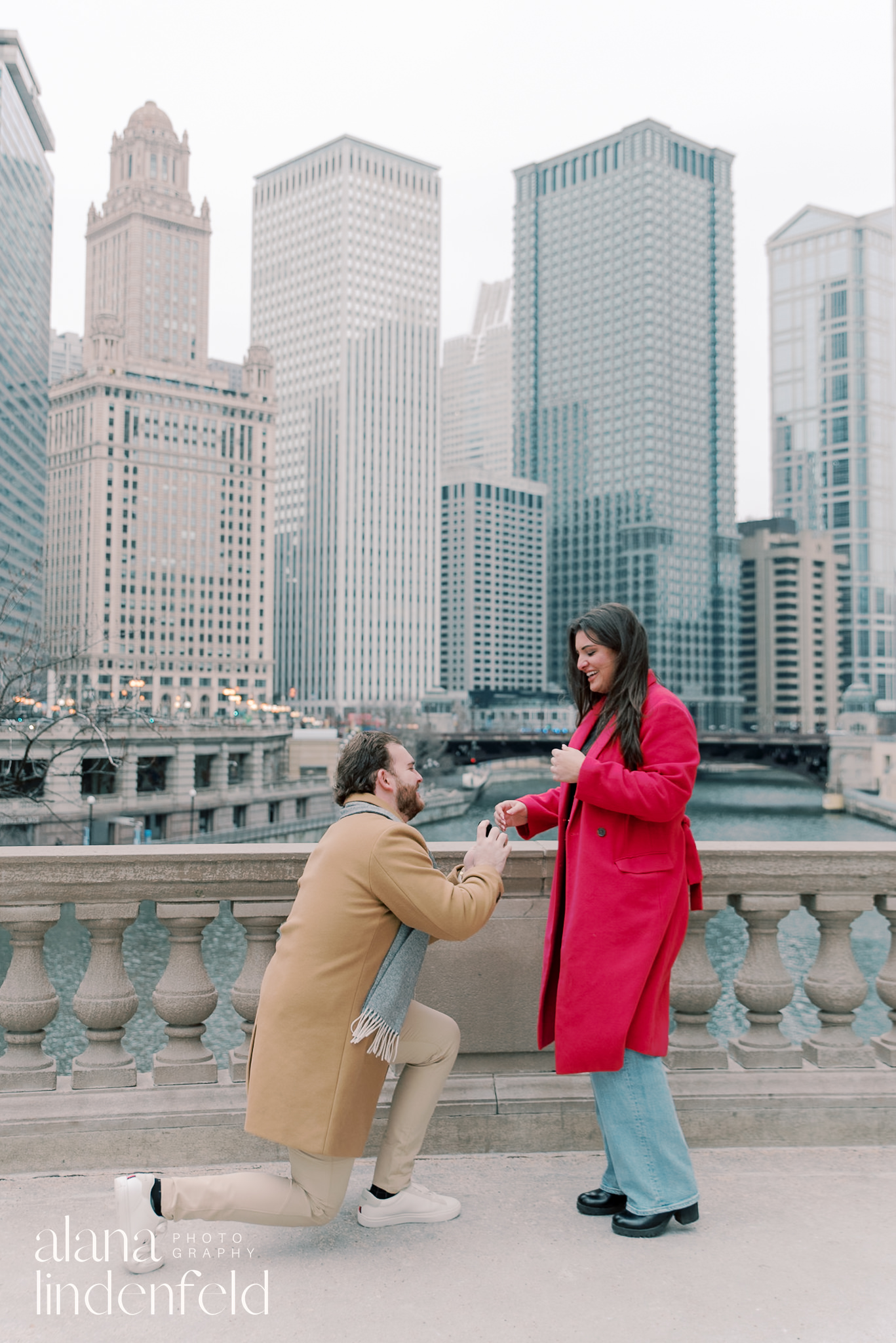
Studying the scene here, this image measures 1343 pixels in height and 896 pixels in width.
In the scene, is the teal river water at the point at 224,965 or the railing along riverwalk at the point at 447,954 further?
the teal river water at the point at 224,965

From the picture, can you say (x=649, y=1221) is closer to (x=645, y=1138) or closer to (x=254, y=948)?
(x=645, y=1138)

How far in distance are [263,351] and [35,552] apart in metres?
48.9

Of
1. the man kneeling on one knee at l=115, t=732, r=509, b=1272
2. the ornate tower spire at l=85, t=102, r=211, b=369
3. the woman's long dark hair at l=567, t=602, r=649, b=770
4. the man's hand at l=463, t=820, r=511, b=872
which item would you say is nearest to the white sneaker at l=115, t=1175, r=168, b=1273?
the man kneeling on one knee at l=115, t=732, r=509, b=1272

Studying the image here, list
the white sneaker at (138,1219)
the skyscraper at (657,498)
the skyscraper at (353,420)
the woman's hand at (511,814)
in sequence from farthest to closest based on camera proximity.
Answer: the skyscraper at (657,498), the skyscraper at (353,420), the woman's hand at (511,814), the white sneaker at (138,1219)

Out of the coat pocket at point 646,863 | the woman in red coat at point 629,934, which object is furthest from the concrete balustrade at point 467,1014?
the coat pocket at point 646,863

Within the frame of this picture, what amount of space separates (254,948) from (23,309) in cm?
13817

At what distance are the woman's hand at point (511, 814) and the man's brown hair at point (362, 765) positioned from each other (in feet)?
2.19

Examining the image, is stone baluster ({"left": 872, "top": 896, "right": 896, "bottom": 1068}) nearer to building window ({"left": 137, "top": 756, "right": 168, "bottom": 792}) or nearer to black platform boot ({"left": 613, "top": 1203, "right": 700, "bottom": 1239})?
black platform boot ({"left": 613, "top": 1203, "right": 700, "bottom": 1239})

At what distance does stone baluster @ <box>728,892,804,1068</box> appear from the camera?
4.99 meters

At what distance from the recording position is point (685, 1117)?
15.9 ft

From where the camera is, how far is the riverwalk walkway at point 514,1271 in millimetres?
3400

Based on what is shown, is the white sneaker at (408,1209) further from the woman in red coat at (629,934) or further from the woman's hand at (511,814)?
the woman's hand at (511,814)

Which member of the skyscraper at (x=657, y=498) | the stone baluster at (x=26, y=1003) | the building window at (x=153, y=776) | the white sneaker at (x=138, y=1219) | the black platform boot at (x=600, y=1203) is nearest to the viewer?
the white sneaker at (x=138, y=1219)

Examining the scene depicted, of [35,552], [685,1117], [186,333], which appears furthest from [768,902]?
[186,333]
